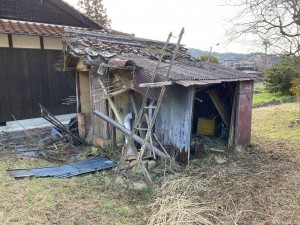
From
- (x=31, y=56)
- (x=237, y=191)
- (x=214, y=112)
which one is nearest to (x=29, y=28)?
(x=31, y=56)

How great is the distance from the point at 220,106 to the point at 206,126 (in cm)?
101

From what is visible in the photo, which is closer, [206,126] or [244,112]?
[244,112]

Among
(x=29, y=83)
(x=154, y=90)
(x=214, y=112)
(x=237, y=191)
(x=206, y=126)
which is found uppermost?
(x=154, y=90)

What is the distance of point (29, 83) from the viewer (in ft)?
33.0

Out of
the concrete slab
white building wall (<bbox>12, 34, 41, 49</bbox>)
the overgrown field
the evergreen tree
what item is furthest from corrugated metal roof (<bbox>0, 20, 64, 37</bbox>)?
the evergreen tree

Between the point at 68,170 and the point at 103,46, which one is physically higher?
the point at 103,46

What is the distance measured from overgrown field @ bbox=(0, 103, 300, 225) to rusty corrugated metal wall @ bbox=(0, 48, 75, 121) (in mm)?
3821

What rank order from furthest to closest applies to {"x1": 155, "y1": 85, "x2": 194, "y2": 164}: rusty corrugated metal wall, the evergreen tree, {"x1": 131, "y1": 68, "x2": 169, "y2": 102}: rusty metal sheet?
1. the evergreen tree
2. {"x1": 155, "y1": 85, "x2": 194, "y2": 164}: rusty corrugated metal wall
3. {"x1": 131, "y1": 68, "x2": 169, "y2": 102}: rusty metal sheet

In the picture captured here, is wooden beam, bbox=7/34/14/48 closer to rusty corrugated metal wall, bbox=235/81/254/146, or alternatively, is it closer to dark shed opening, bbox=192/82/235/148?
dark shed opening, bbox=192/82/235/148

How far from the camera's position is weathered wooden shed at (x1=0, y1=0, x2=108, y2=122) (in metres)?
9.42

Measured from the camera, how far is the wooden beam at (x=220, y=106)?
7714mm

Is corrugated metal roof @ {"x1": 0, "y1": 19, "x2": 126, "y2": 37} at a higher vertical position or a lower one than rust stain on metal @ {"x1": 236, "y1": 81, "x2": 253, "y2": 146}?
higher

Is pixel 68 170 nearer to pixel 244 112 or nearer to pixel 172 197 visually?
pixel 172 197

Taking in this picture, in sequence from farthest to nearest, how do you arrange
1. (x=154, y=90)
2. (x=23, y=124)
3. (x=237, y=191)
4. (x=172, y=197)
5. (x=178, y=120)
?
(x=23, y=124) < (x=178, y=120) < (x=154, y=90) < (x=237, y=191) < (x=172, y=197)
